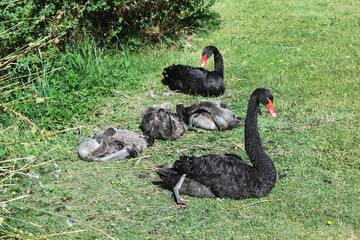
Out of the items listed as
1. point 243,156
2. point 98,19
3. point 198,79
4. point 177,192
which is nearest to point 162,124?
point 243,156

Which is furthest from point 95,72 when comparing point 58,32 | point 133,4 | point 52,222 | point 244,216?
point 244,216

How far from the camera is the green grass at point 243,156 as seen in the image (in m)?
3.98

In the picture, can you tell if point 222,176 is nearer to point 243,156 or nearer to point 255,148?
point 255,148

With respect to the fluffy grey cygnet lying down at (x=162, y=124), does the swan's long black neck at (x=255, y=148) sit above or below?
above

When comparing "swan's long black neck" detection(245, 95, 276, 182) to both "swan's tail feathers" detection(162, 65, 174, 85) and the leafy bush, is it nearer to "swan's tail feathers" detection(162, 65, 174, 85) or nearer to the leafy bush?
"swan's tail feathers" detection(162, 65, 174, 85)

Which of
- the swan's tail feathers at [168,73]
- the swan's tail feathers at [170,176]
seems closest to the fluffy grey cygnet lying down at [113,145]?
the swan's tail feathers at [170,176]

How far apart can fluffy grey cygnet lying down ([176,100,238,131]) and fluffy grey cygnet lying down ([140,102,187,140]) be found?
21 cm

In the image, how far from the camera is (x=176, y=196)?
14.0ft

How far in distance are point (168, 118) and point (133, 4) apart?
333 centimetres

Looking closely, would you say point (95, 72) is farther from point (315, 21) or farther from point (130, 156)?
point (315, 21)

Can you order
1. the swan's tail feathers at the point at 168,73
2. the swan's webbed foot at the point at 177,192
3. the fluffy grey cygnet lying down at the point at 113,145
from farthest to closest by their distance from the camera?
the swan's tail feathers at the point at 168,73, the fluffy grey cygnet lying down at the point at 113,145, the swan's webbed foot at the point at 177,192

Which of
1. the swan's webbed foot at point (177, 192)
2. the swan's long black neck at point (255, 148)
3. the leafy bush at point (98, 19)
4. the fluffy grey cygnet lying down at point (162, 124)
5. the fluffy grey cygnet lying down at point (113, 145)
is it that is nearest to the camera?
the swan's webbed foot at point (177, 192)

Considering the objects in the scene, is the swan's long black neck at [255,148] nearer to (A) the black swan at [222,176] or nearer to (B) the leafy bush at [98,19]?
(A) the black swan at [222,176]

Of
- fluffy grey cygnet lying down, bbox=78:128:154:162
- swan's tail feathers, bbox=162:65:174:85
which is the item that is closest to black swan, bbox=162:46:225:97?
swan's tail feathers, bbox=162:65:174:85
